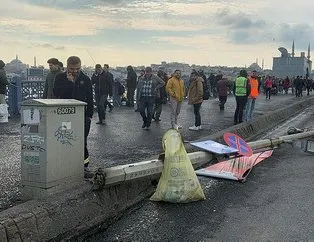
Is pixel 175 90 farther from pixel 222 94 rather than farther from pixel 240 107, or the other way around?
pixel 222 94

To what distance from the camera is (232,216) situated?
5.69m

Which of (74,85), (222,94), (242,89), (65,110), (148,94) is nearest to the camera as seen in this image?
(65,110)

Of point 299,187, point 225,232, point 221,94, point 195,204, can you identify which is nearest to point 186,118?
point 221,94

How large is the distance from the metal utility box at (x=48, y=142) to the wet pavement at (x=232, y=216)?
0.91 metres

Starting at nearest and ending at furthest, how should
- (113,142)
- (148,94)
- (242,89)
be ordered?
1. (113,142)
2. (148,94)
3. (242,89)

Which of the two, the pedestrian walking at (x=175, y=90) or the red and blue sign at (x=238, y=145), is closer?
the red and blue sign at (x=238, y=145)

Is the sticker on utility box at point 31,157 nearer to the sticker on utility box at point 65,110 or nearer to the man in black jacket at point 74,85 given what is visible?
the sticker on utility box at point 65,110

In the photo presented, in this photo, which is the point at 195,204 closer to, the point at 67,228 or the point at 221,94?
the point at 67,228

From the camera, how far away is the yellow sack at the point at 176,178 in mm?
6102

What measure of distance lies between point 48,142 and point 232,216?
2362 mm

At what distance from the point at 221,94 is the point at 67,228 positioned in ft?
55.2

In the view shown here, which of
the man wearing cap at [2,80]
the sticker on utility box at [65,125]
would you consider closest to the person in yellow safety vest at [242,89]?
the man wearing cap at [2,80]

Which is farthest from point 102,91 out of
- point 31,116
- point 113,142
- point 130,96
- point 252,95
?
point 31,116

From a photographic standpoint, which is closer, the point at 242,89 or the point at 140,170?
the point at 140,170
